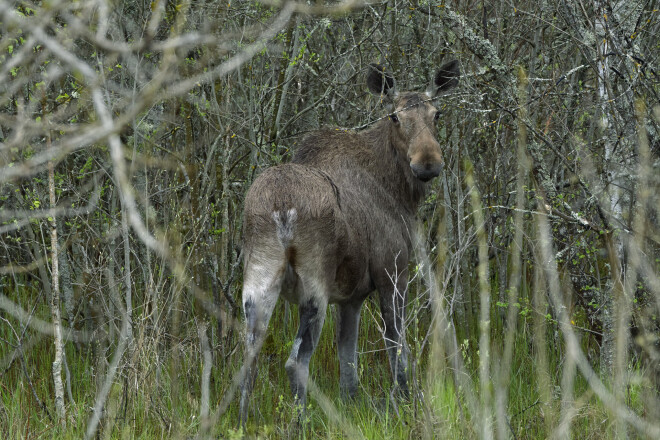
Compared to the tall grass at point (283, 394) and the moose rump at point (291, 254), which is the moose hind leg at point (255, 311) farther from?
the tall grass at point (283, 394)

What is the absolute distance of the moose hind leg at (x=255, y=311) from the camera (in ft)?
15.8

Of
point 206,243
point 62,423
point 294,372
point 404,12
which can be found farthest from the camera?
point 404,12

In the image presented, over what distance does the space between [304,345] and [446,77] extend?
243cm

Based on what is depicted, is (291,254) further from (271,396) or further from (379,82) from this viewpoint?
(379,82)

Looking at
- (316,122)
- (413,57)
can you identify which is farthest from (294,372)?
(413,57)

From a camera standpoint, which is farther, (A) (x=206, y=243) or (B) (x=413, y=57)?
(B) (x=413, y=57)

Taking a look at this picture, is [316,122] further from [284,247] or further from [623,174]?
[623,174]

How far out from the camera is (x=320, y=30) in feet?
25.0

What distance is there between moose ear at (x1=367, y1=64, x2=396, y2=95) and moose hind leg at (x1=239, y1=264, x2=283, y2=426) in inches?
79.5

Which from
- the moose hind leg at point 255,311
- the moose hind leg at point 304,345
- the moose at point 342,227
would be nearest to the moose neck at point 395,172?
the moose at point 342,227

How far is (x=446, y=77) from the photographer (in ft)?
20.2

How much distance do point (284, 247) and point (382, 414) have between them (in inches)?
47.8

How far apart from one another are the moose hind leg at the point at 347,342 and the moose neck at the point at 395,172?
35.9 inches

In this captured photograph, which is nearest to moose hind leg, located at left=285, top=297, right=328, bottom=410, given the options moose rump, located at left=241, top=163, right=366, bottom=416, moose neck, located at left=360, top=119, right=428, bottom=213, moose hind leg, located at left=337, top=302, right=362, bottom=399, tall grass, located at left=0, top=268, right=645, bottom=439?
moose rump, located at left=241, top=163, right=366, bottom=416
